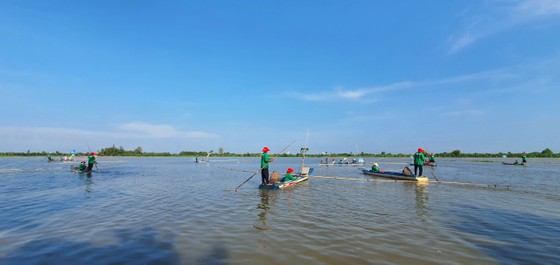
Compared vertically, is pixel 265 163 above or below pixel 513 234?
above

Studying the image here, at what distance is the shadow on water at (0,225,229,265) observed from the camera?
19.5ft

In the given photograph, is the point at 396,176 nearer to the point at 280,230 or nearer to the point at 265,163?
the point at 265,163

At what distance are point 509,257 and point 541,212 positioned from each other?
287 inches

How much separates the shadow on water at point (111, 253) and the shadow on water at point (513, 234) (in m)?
6.64

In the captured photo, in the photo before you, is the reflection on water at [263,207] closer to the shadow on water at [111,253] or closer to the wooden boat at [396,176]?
the shadow on water at [111,253]

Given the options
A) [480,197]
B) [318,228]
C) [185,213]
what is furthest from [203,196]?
[480,197]

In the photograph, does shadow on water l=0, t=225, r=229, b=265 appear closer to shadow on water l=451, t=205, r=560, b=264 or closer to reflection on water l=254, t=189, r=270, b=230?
reflection on water l=254, t=189, r=270, b=230

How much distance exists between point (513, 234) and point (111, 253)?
11.0m

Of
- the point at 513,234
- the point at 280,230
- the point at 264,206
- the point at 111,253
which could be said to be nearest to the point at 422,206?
the point at 513,234

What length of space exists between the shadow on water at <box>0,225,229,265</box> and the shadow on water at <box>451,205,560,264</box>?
6.64 meters

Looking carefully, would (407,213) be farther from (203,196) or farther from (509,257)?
(203,196)

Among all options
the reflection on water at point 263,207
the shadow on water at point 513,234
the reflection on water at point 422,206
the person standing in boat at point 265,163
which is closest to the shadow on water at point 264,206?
the reflection on water at point 263,207

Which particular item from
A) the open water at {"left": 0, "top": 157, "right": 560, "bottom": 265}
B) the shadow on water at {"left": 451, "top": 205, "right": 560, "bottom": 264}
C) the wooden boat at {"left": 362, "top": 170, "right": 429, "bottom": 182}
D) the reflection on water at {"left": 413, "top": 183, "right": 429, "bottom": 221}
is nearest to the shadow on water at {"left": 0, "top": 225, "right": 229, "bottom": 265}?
the open water at {"left": 0, "top": 157, "right": 560, "bottom": 265}

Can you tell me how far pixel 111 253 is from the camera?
640cm
